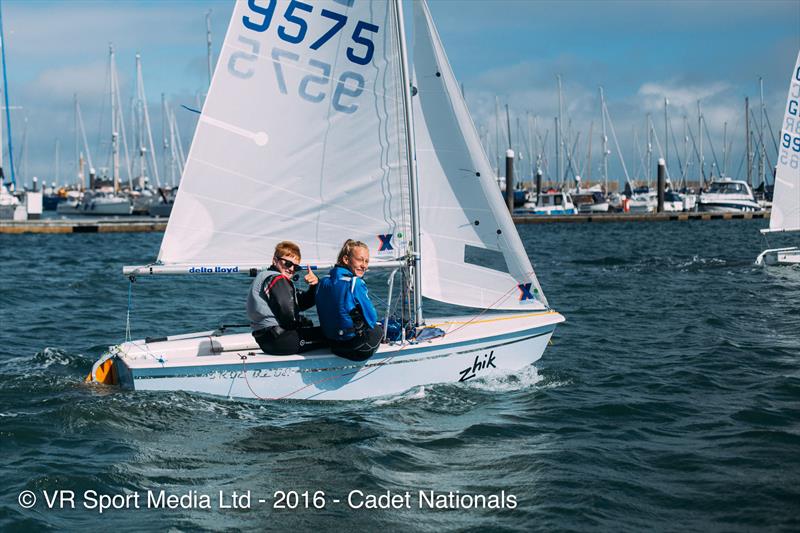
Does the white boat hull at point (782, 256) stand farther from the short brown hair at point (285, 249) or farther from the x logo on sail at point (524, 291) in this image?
the short brown hair at point (285, 249)

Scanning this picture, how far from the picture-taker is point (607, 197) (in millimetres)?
68500

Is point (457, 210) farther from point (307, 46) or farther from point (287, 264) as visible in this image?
point (307, 46)

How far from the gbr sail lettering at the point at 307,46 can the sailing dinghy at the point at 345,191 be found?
1 centimetres

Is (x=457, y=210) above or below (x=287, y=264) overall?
above

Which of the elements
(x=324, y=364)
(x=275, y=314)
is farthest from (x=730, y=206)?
(x=275, y=314)

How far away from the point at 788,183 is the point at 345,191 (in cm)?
1644

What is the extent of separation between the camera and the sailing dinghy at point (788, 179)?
21.3 metres

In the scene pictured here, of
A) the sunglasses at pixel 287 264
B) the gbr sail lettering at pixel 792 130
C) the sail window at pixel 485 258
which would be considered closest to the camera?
the sunglasses at pixel 287 264

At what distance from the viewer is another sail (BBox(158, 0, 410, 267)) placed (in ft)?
28.9

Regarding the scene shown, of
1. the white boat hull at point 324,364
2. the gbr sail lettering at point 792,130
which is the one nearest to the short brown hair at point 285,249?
the white boat hull at point 324,364

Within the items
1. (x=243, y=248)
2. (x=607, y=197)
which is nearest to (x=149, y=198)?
(x=607, y=197)

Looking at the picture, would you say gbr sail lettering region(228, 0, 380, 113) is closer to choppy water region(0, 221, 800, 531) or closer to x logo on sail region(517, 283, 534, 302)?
x logo on sail region(517, 283, 534, 302)

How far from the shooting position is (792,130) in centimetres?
2161

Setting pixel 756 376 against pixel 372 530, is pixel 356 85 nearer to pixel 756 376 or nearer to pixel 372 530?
pixel 372 530
